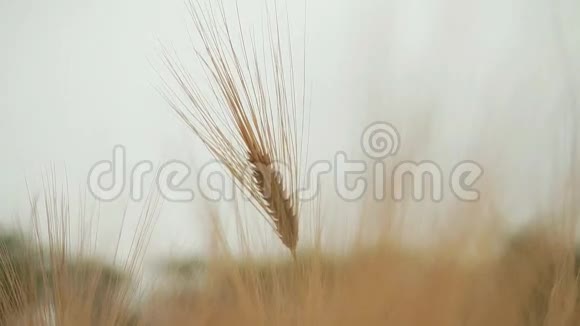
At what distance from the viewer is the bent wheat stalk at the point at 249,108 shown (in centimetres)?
60

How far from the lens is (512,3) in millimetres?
718

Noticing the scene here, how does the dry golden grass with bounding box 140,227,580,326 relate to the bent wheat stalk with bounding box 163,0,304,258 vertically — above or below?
below

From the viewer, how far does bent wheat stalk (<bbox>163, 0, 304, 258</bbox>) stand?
1.97 ft

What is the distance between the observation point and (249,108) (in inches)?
25.0

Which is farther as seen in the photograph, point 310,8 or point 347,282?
point 310,8

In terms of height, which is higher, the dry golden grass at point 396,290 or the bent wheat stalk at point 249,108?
the bent wheat stalk at point 249,108

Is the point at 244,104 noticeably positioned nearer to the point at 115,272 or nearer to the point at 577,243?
the point at 115,272

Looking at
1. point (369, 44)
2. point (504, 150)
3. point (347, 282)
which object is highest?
point (369, 44)

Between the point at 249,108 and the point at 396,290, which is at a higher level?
the point at 249,108

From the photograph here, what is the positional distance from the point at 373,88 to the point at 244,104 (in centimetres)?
15

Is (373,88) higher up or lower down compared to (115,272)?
higher up

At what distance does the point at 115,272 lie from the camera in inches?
25.6

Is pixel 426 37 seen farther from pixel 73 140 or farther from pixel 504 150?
pixel 73 140

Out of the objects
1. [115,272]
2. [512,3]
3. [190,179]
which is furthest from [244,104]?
[512,3]
